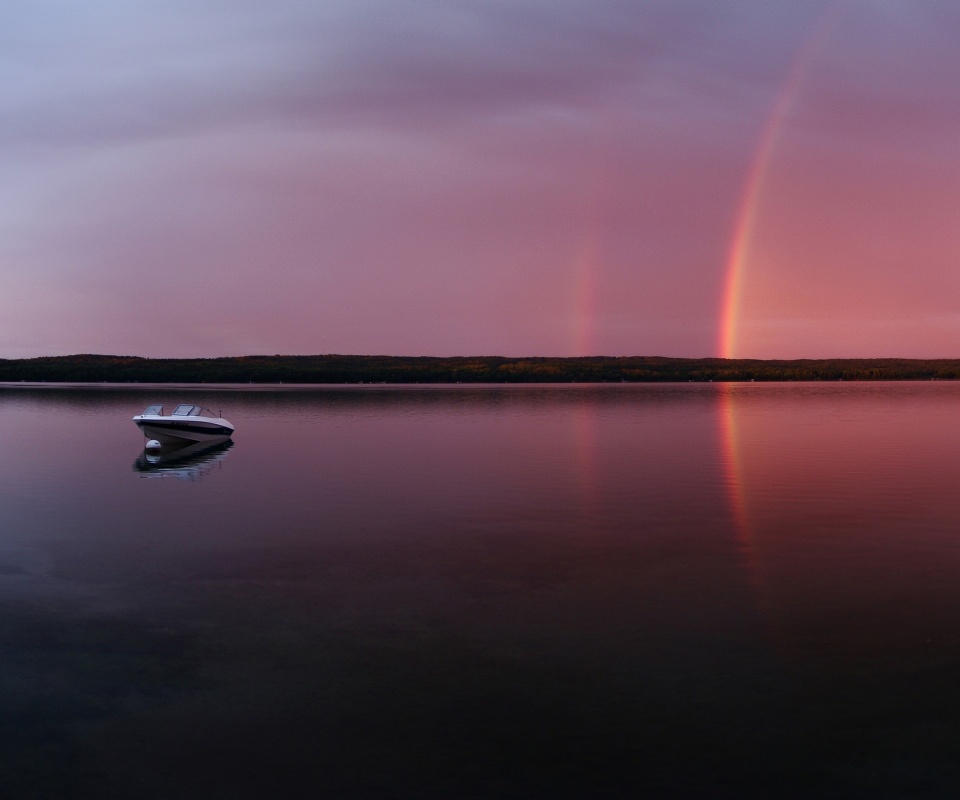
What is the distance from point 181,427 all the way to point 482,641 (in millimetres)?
34429

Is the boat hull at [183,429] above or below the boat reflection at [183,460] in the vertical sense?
above

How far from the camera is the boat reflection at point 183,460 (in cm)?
3459

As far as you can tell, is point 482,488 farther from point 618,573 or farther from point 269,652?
point 269,652

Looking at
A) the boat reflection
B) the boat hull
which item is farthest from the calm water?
the boat hull

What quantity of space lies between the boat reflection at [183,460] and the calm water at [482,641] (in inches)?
204

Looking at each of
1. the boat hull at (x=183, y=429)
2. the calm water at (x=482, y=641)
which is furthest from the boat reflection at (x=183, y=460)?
the calm water at (x=482, y=641)

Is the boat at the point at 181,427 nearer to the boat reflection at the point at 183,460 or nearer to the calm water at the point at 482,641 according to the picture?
the boat reflection at the point at 183,460

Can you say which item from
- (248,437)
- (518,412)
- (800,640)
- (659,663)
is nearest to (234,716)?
(659,663)

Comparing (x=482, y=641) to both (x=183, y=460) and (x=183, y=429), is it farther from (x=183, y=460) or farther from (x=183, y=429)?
(x=183, y=429)

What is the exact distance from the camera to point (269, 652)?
1240 centimetres

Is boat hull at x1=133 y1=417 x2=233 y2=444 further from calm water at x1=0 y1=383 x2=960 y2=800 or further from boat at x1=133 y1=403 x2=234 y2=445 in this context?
calm water at x1=0 y1=383 x2=960 y2=800

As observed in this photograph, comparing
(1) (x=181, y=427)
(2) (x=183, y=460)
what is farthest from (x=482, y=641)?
(1) (x=181, y=427)

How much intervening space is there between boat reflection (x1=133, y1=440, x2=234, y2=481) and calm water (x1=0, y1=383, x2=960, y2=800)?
5171 mm

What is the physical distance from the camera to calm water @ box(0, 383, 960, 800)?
29.5ft
